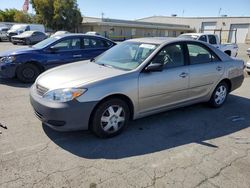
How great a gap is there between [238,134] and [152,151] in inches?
68.8

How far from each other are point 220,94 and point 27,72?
5.50m

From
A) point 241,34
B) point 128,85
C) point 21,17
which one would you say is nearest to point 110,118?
point 128,85

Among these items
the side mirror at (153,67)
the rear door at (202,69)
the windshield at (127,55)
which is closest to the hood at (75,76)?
the windshield at (127,55)

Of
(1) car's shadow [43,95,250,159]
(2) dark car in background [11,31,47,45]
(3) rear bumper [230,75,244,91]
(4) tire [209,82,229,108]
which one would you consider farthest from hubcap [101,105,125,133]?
(2) dark car in background [11,31,47,45]

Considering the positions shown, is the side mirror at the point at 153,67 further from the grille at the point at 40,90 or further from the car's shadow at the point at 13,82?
the car's shadow at the point at 13,82

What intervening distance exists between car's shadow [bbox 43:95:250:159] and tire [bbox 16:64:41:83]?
12.3ft

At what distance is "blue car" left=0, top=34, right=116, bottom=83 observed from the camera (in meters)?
7.26

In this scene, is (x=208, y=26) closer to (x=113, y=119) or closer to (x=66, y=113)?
(x=113, y=119)

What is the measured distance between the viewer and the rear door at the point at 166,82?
13.6 ft

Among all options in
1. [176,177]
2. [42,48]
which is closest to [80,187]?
[176,177]

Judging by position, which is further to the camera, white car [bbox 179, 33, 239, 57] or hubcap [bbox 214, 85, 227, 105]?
white car [bbox 179, 33, 239, 57]

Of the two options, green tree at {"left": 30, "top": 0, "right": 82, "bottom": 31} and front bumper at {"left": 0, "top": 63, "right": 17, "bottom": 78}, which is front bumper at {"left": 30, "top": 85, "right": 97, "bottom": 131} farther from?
green tree at {"left": 30, "top": 0, "right": 82, "bottom": 31}

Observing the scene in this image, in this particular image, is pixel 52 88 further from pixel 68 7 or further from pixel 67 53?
pixel 68 7

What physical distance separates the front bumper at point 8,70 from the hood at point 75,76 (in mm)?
3464
